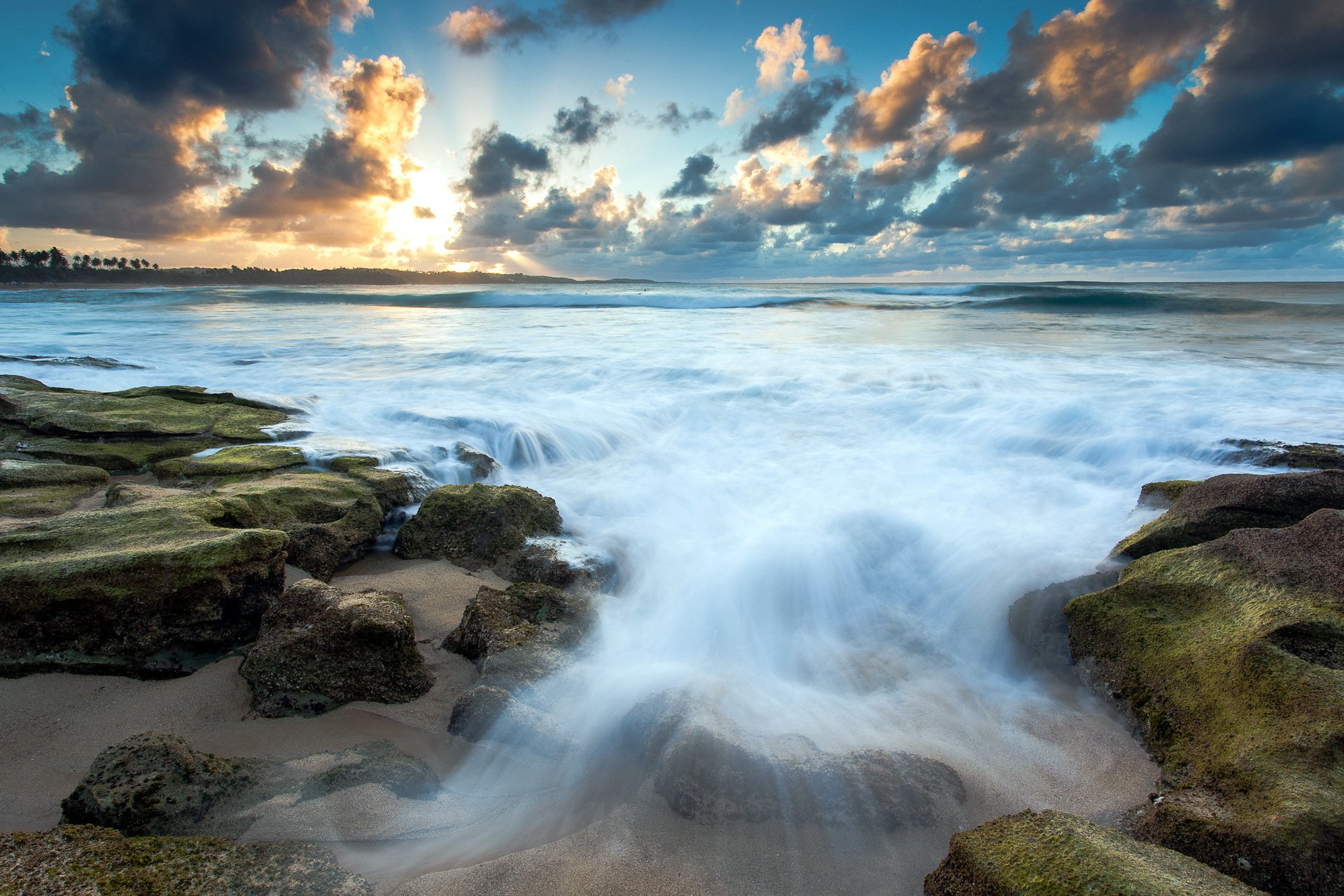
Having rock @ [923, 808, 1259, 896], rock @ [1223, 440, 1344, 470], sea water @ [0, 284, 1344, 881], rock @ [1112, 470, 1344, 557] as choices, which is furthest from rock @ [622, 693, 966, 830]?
rock @ [1223, 440, 1344, 470]

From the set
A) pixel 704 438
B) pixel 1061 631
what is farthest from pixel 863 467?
pixel 1061 631

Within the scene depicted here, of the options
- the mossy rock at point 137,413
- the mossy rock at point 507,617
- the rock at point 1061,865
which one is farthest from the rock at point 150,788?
the mossy rock at point 137,413

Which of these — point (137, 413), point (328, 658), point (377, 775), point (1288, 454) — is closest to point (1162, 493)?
point (1288, 454)

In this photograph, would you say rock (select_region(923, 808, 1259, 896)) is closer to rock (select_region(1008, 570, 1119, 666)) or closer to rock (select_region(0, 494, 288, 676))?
rock (select_region(1008, 570, 1119, 666))

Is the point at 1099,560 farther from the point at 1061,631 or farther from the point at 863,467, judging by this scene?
the point at 863,467

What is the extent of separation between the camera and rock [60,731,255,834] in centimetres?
186

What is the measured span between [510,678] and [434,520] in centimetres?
182

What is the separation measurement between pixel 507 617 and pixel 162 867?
1686mm

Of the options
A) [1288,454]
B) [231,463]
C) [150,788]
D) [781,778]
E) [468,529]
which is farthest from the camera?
[1288,454]

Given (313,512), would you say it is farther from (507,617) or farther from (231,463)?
(507,617)

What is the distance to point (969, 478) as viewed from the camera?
6.34m

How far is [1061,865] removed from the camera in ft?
5.39

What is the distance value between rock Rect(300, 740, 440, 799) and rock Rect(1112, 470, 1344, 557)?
409 cm

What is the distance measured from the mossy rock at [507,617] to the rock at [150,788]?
43.9 inches
